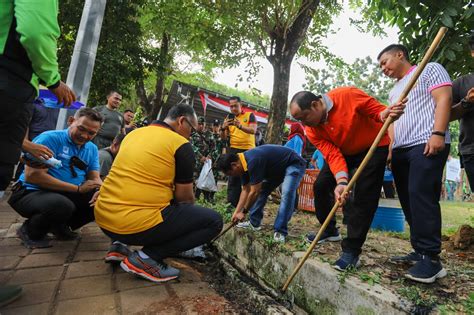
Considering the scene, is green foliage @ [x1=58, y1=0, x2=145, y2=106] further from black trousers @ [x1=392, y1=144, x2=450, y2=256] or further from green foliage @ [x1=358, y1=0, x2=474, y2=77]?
black trousers @ [x1=392, y1=144, x2=450, y2=256]

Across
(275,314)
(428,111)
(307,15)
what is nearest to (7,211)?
(275,314)

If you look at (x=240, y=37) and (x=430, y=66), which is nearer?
(x=430, y=66)

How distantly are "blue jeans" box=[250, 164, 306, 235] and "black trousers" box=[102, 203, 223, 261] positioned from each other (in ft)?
2.82

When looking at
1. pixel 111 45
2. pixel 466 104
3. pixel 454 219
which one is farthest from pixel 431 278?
pixel 111 45

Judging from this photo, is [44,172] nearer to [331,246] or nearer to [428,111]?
[331,246]

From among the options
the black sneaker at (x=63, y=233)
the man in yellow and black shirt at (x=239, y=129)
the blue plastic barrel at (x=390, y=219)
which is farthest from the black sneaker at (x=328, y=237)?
the black sneaker at (x=63, y=233)

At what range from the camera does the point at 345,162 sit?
2.72 metres

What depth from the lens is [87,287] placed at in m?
2.27

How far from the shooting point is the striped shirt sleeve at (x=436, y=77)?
217 cm

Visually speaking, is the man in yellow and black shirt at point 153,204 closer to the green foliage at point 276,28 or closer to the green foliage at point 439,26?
the green foliage at point 439,26

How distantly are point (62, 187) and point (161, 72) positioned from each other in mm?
7712

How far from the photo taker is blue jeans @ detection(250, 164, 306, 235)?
3209 mm

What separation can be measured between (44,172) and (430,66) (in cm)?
357

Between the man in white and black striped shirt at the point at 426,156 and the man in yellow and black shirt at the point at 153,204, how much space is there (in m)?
1.60
